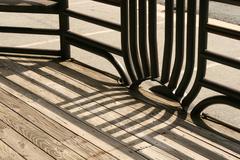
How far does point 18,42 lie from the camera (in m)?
6.92

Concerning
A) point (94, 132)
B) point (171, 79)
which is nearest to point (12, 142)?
point (94, 132)

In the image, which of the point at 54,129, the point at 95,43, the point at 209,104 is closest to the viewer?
the point at 54,129

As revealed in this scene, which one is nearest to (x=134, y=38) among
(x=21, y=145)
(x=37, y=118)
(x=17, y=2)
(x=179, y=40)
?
(x=179, y=40)

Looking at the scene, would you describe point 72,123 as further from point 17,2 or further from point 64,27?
point 17,2

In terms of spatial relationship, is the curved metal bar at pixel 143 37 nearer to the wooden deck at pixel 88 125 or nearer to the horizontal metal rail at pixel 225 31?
the wooden deck at pixel 88 125

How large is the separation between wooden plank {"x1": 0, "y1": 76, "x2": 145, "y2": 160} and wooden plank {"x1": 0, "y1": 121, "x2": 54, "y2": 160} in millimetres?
402

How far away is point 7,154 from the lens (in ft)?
12.4

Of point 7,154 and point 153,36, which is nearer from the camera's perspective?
point 7,154

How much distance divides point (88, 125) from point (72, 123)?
15 cm

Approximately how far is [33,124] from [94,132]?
546 mm

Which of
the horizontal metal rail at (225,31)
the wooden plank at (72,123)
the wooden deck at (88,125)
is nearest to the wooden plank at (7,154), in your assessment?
the wooden deck at (88,125)

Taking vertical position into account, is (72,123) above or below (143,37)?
below

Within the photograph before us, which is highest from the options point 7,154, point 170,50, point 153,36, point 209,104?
point 153,36

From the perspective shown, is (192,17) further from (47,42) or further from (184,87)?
(47,42)
